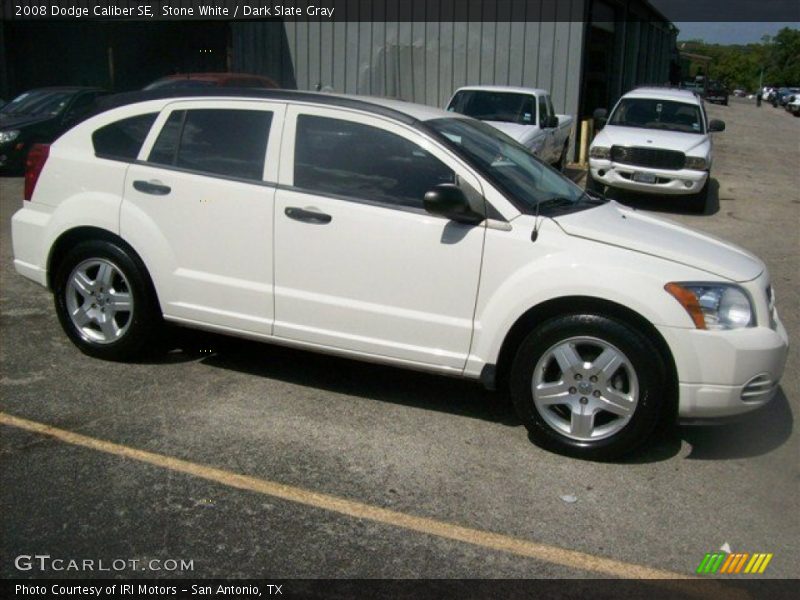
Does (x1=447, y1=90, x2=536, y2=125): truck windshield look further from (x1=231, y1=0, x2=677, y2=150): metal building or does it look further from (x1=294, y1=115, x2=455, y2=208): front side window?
(x1=294, y1=115, x2=455, y2=208): front side window

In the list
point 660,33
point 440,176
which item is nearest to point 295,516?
point 440,176

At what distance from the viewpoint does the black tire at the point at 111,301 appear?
5.44 m

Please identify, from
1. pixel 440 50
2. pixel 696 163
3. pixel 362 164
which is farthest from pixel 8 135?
pixel 362 164

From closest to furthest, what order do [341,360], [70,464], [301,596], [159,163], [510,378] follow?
1. [301,596]
2. [70,464]
3. [510,378]
4. [159,163]
5. [341,360]

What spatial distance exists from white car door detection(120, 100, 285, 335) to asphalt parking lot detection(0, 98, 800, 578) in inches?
22.5

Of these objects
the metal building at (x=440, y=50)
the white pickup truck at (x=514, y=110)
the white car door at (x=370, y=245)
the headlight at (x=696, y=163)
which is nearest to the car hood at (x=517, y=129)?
the white pickup truck at (x=514, y=110)

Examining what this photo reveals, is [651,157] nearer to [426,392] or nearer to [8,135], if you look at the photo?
[426,392]

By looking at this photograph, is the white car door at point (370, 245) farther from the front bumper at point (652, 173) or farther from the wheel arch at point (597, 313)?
the front bumper at point (652, 173)

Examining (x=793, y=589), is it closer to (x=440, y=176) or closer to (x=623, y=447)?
(x=623, y=447)

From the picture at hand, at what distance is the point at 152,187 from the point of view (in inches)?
210

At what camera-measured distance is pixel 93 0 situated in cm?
2380

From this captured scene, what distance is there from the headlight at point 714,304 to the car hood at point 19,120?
14380 millimetres

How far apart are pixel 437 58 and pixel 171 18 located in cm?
819

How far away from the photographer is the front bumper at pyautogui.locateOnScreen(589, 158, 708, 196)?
12773 millimetres
